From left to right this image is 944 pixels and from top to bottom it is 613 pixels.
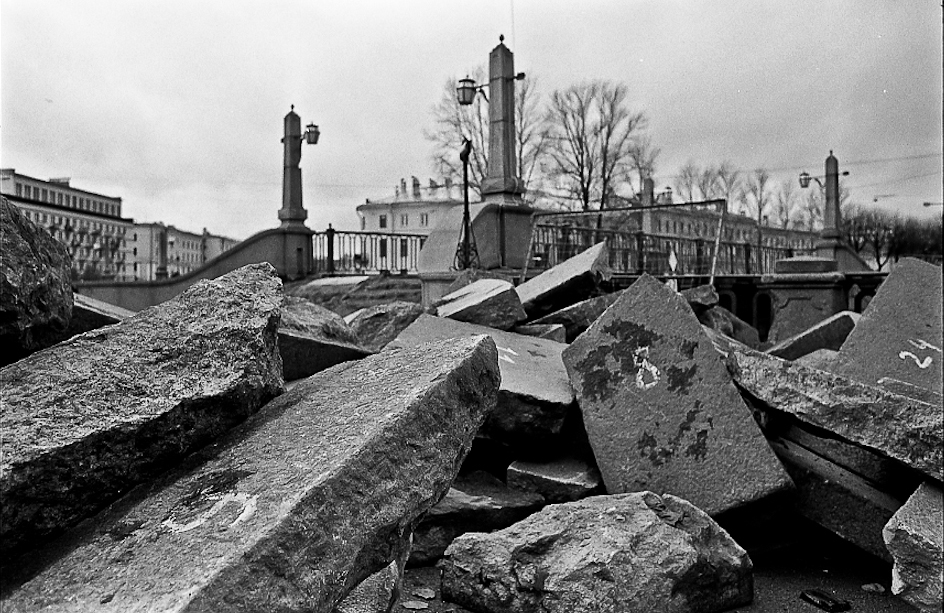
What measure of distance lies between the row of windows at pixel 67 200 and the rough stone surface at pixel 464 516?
256 centimetres

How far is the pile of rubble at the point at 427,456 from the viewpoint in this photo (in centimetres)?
168

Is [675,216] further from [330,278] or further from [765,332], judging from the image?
[330,278]

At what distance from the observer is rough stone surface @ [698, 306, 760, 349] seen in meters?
8.09

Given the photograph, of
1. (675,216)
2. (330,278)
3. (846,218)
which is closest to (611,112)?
(846,218)

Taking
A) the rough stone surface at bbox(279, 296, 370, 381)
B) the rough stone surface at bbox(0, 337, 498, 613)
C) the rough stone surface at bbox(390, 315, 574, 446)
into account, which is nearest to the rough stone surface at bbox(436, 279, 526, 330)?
the rough stone surface at bbox(390, 315, 574, 446)

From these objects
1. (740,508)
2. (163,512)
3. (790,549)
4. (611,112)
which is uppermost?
(611,112)

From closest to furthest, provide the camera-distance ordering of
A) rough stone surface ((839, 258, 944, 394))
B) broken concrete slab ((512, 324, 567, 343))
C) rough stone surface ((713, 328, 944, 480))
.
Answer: rough stone surface ((713, 328, 944, 480))
rough stone surface ((839, 258, 944, 394))
broken concrete slab ((512, 324, 567, 343))

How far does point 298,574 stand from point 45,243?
4.46 ft

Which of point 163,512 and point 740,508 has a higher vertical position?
point 163,512

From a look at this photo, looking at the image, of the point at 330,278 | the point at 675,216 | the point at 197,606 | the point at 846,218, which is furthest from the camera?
the point at 846,218

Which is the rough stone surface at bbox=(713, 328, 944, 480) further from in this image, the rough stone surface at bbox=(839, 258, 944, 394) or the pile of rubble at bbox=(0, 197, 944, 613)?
the rough stone surface at bbox=(839, 258, 944, 394)

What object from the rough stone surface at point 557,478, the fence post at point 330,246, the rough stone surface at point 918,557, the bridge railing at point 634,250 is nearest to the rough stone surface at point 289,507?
the rough stone surface at point 557,478

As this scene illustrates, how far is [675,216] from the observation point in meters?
18.7

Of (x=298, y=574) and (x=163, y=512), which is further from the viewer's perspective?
(x=163, y=512)
